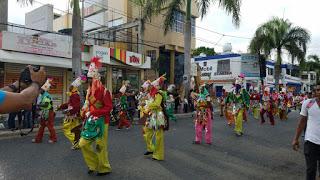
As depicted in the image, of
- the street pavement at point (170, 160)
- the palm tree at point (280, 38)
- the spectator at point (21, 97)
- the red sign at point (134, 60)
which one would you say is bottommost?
the street pavement at point (170, 160)

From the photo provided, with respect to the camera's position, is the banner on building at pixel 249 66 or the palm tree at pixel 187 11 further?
the banner on building at pixel 249 66

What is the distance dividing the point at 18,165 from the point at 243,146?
5643 millimetres

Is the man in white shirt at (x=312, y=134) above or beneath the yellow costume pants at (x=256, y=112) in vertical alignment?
above

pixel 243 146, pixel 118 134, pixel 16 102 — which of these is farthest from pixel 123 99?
pixel 16 102

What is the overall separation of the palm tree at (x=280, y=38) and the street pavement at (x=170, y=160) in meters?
20.5

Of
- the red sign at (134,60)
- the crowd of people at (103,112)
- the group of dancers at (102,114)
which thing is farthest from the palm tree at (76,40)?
the red sign at (134,60)

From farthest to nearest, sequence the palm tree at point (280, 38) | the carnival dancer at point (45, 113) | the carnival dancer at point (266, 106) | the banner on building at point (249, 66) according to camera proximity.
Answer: the banner on building at point (249, 66) → the palm tree at point (280, 38) → the carnival dancer at point (266, 106) → the carnival dancer at point (45, 113)

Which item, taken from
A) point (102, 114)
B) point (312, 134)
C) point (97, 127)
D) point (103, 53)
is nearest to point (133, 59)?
point (103, 53)

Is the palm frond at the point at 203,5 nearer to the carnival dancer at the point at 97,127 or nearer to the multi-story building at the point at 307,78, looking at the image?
the carnival dancer at the point at 97,127

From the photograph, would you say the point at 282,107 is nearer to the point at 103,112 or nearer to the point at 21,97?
Answer: the point at 103,112

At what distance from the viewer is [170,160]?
791 cm

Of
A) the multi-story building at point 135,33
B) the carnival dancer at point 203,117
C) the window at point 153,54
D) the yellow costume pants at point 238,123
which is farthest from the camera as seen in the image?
the window at point 153,54

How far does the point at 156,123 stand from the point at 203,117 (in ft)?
8.29

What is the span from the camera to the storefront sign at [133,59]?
23.2m
